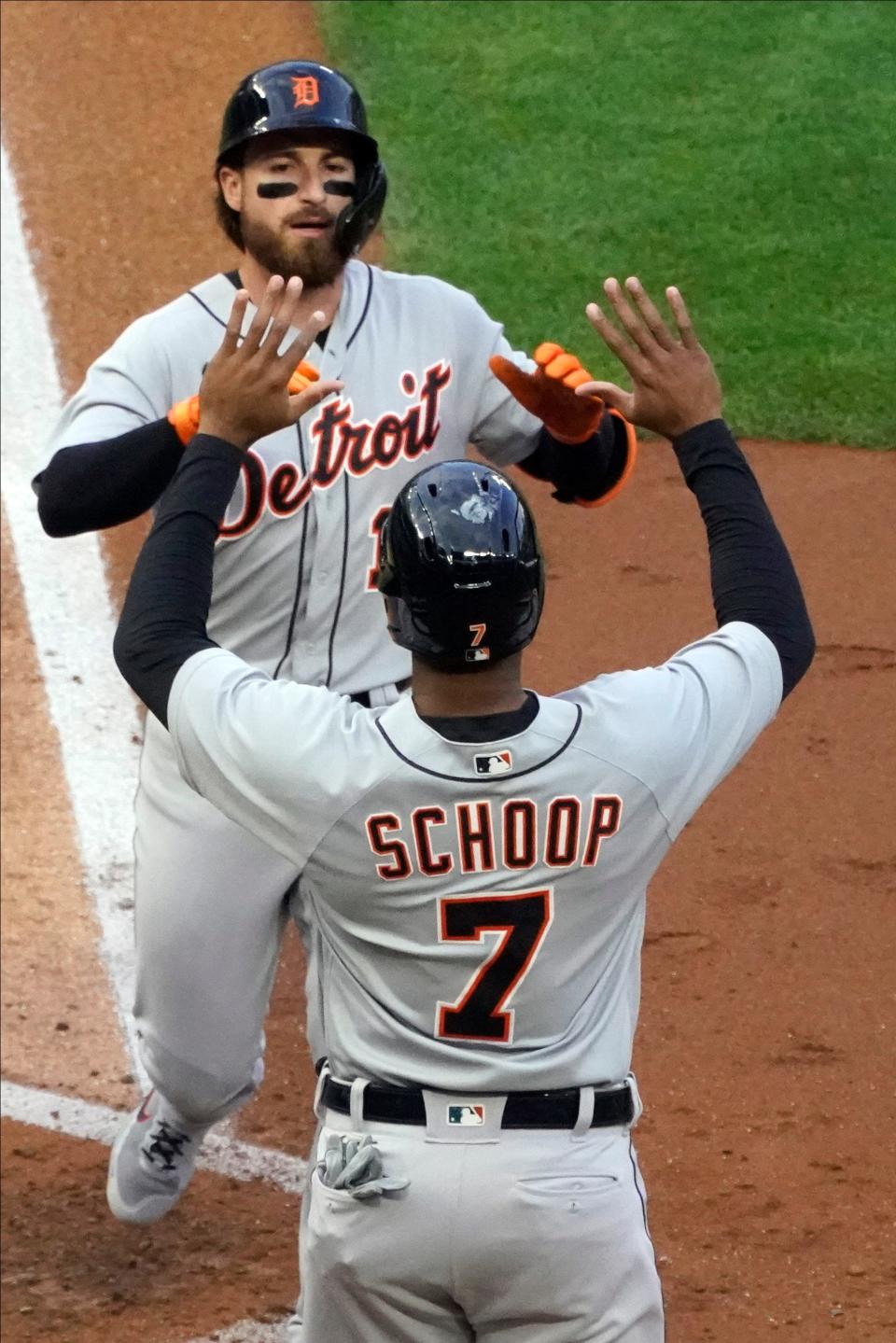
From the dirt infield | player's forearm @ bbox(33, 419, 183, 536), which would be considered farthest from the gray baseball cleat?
player's forearm @ bbox(33, 419, 183, 536)

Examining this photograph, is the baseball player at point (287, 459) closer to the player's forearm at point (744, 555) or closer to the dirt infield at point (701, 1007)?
the dirt infield at point (701, 1007)

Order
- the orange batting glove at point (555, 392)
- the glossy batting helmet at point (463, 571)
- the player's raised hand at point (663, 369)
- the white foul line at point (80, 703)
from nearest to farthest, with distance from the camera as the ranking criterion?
the glossy batting helmet at point (463, 571) < the player's raised hand at point (663, 369) < the orange batting glove at point (555, 392) < the white foul line at point (80, 703)

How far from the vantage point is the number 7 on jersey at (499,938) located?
2414mm

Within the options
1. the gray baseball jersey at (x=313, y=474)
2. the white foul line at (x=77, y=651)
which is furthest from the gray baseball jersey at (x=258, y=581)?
the white foul line at (x=77, y=651)

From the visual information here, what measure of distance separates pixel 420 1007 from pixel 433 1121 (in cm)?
15

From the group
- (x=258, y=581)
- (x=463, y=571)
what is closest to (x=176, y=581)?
(x=463, y=571)

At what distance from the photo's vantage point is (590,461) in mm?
3516

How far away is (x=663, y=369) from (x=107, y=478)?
1.02 meters

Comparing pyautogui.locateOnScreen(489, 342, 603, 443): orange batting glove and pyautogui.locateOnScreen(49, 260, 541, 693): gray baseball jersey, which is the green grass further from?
pyautogui.locateOnScreen(49, 260, 541, 693): gray baseball jersey

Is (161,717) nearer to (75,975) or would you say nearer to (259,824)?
(259,824)

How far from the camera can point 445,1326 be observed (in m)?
2.54

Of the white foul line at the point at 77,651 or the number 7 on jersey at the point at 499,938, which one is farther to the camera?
the white foul line at the point at 77,651

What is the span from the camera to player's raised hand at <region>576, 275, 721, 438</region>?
8.55 feet

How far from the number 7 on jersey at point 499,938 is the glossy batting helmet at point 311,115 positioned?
157 centimetres
